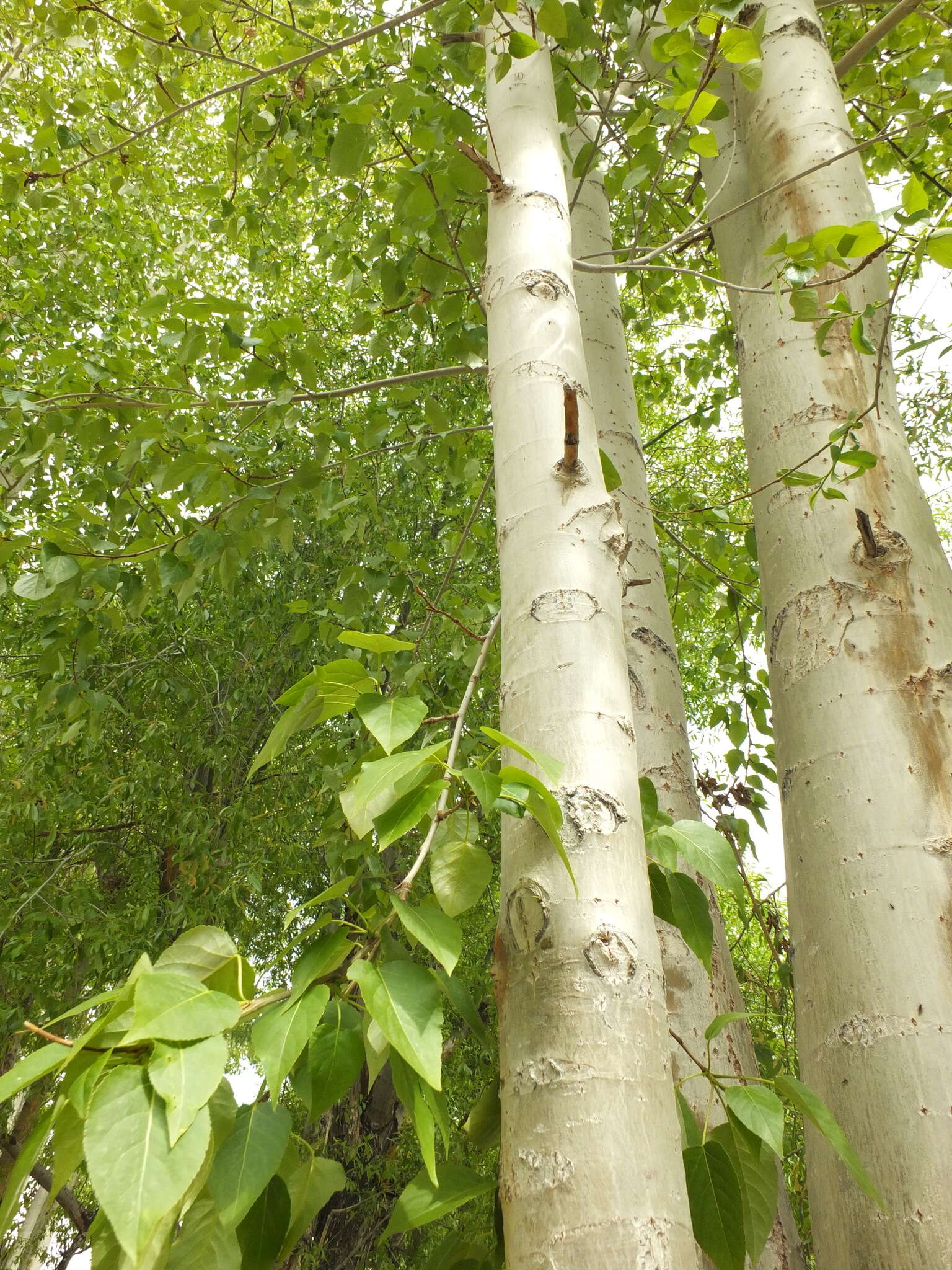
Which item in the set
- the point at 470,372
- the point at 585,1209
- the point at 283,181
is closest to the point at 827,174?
the point at 470,372

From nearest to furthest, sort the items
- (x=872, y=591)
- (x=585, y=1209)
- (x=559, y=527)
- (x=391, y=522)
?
1. (x=585, y=1209)
2. (x=559, y=527)
3. (x=872, y=591)
4. (x=391, y=522)

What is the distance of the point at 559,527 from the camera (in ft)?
3.01

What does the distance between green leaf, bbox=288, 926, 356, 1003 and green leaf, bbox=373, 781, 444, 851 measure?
0.09m

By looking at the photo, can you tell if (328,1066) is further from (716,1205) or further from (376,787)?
(716,1205)

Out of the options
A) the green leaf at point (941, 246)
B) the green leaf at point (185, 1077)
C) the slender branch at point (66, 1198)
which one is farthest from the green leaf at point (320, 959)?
the slender branch at point (66, 1198)

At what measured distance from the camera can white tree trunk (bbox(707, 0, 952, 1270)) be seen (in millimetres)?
943

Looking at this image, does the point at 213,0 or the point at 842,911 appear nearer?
the point at 842,911

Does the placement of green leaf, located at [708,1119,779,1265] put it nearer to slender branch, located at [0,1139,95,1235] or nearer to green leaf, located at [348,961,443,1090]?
green leaf, located at [348,961,443,1090]

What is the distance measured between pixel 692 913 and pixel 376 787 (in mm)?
445

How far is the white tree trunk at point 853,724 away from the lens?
94cm

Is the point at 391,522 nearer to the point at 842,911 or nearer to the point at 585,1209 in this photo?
the point at 842,911

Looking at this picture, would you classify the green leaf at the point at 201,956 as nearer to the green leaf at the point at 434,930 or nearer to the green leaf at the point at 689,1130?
the green leaf at the point at 434,930

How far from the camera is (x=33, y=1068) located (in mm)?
530

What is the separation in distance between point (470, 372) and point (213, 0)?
1.09 m
